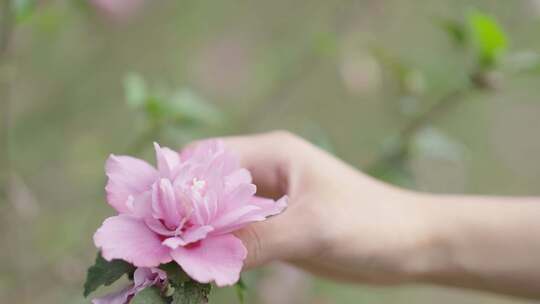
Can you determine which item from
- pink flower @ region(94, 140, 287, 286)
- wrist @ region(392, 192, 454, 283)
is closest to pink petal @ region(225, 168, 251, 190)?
pink flower @ region(94, 140, 287, 286)

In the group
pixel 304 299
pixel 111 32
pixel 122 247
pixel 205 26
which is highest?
pixel 205 26

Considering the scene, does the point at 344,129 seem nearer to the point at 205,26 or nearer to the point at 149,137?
the point at 205,26

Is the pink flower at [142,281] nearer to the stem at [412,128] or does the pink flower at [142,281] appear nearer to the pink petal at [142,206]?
the pink petal at [142,206]

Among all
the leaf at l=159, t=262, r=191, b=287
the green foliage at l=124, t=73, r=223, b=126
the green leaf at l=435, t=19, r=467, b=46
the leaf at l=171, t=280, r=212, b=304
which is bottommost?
the leaf at l=171, t=280, r=212, b=304

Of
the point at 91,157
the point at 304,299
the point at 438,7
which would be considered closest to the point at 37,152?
the point at 91,157

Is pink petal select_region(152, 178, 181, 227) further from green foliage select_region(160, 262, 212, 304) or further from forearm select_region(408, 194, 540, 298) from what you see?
forearm select_region(408, 194, 540, 298)

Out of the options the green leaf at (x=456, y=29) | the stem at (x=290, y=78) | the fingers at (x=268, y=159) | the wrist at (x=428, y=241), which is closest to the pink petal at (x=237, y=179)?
the fingers at (x=268, y=159)
